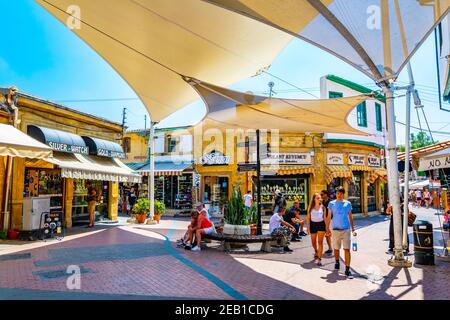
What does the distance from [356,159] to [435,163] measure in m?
10.7

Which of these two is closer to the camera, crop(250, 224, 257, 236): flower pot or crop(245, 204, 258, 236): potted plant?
crop(245, 204, 258, 236): potted plant

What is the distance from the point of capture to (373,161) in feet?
63.3

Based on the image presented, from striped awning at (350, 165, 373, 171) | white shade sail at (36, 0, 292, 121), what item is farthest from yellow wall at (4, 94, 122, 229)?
striped awning at (350, 165, 373, 171)

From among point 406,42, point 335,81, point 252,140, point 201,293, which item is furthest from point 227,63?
point 335,81

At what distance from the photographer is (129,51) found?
8656 millimetres

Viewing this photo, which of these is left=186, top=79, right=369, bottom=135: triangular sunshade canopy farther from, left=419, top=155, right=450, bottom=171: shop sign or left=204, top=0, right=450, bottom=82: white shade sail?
left=419, top=155, right=450, bottom=171: shop sign

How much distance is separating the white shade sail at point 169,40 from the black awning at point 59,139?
3070 millimetres

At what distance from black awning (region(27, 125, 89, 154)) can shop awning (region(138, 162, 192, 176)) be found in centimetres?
827

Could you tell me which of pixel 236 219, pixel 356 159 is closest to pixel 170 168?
pixel 356 159

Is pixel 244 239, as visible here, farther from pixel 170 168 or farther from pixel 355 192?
pixel 170 168

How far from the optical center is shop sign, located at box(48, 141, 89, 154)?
10317 millimetres

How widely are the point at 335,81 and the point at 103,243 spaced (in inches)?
598

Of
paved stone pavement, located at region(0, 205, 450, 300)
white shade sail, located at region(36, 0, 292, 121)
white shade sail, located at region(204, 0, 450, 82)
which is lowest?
paved stone pavement, located at region(0, 205, 450, 300)

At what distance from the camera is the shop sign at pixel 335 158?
1741 cm
